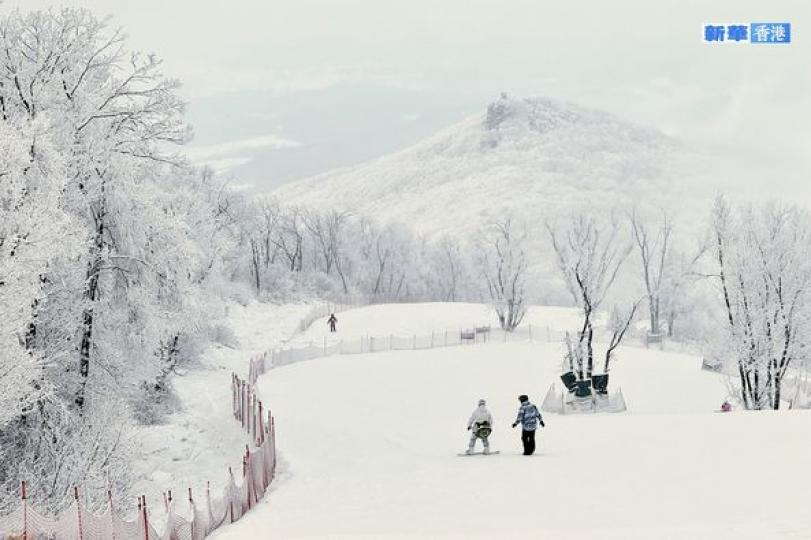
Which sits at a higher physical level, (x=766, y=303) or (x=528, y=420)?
(x=766, y=303)

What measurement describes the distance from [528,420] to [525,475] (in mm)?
2499

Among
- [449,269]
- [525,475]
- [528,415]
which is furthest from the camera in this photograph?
[449,269]

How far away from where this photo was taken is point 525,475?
727 inches

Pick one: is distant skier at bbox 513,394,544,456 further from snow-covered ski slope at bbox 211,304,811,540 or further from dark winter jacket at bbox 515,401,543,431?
snow-covered ski slope at bbox 211,304,811,540

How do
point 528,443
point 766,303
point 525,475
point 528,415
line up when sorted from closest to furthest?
point 525,475
point 528,415
point 528,443
point 766,303

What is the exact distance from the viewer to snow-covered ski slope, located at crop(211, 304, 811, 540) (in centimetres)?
1342

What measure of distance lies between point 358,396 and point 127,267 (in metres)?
16.1

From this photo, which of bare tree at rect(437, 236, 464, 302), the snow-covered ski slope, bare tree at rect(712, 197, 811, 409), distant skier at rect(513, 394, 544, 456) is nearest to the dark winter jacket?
distant skier at rect(513, 394, 544, 456)

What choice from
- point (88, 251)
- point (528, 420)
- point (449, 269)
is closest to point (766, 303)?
point (528, 420)

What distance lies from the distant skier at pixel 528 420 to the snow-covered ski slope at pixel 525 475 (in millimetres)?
470

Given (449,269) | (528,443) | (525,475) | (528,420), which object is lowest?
(525,475)

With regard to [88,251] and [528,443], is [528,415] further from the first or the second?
[88,251]

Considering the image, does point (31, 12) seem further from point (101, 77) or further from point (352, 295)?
point (352, 295)

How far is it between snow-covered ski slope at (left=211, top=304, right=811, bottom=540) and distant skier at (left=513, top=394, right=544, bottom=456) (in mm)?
470
